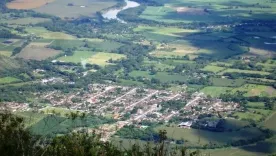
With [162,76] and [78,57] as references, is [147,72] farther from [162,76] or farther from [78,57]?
[78,57]

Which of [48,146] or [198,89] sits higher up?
[48,146]

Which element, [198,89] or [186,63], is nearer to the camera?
[198,89]

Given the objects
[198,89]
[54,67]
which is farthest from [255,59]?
[54,67]

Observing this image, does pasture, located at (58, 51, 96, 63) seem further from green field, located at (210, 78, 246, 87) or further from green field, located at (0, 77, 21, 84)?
green field, located at (210, 78, 246, 87)

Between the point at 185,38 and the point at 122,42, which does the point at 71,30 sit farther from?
the point at 185,38

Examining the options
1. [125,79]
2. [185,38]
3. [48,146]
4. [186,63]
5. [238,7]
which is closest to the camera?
[48,146]
